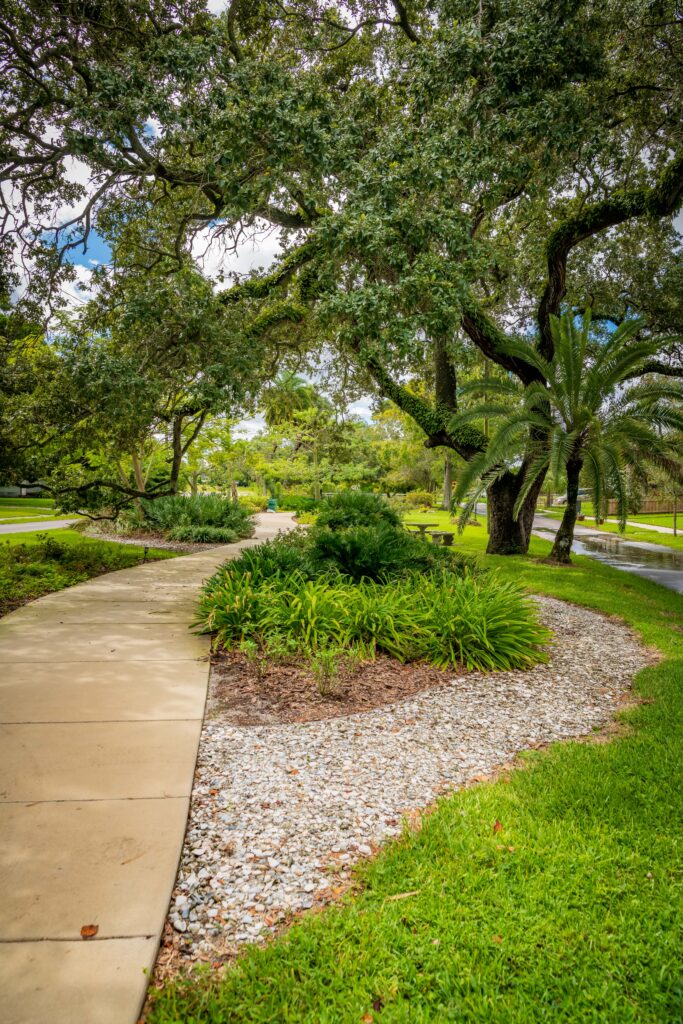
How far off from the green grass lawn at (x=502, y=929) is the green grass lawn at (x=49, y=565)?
5944 mm

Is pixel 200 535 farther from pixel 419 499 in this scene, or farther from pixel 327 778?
pixel 419 499

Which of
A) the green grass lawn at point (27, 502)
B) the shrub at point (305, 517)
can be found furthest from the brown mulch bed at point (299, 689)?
the green grass lawn at point (27, 502)

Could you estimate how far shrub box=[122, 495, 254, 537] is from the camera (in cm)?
1548

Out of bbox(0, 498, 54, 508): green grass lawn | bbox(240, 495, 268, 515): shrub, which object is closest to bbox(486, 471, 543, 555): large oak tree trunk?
bbox(240, 495, 268, 515): shrub

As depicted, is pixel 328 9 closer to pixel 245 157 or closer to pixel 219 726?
pixel 245 157

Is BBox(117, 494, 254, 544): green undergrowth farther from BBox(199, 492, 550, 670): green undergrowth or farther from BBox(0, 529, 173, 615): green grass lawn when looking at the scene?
BBox(199, 492, 550, 670): green undergrowth

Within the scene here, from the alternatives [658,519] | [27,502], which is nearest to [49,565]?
[27,502]

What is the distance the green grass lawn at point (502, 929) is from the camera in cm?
175

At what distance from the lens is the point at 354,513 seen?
36.4 ft

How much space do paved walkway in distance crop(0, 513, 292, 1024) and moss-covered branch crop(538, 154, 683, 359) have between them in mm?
10183

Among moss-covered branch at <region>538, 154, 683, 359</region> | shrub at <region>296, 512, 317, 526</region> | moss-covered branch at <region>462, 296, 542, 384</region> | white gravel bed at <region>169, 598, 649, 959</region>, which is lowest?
white gravel bed at <region>169, 598, 649, 959</region>

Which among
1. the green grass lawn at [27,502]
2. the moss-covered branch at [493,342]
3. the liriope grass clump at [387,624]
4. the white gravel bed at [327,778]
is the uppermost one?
the moss-covered branch at [493,342]

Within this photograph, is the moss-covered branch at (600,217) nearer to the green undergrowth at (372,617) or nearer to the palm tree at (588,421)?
the palm tree at (588,421)

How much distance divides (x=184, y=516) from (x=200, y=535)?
1477 mm
